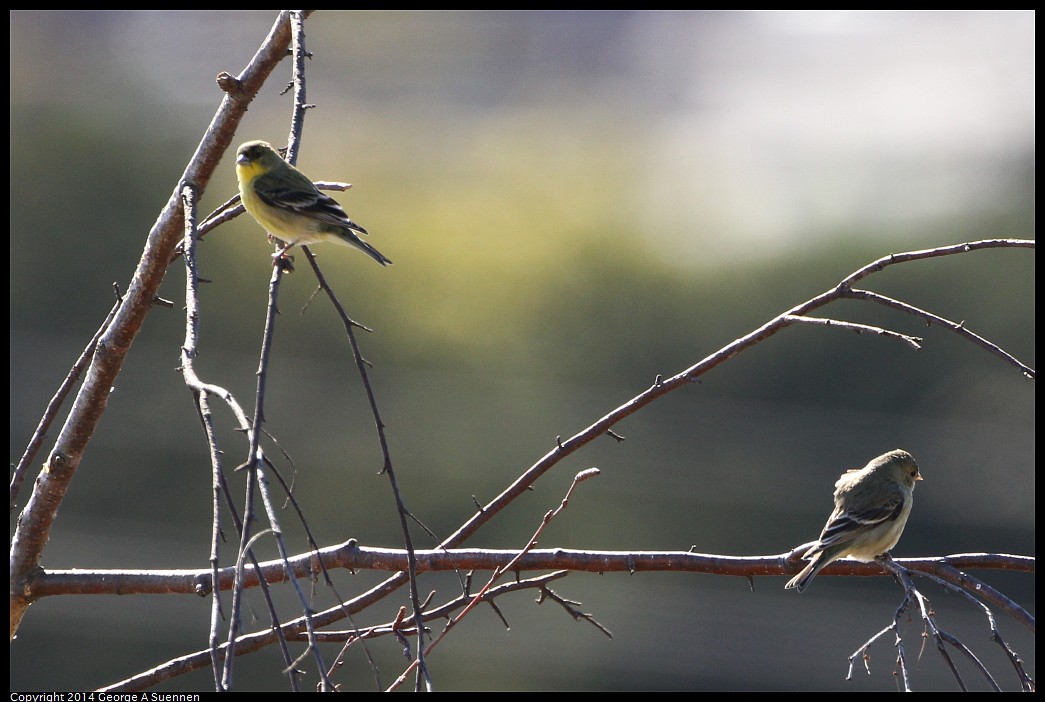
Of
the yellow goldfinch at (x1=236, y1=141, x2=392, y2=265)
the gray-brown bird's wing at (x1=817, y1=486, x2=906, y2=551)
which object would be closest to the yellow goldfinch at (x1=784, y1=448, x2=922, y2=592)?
the gray-brown bird's wing at (x1=817, y1=486, x2=906, y2=551)

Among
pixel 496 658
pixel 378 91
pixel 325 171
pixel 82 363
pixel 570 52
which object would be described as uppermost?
pixel 570 52

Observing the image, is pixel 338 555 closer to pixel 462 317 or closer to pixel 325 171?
pixel 462 317

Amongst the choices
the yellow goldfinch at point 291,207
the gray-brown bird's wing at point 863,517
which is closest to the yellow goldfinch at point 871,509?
the gray-brown bird's wing at point 863,517

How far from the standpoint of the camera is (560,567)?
114 inches

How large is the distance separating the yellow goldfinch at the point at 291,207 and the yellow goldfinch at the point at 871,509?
7.17ft

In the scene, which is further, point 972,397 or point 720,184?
point 720,184

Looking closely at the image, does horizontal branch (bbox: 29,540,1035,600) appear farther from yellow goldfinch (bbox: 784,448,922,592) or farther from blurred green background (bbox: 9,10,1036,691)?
blurred green background (bbox: 9,10,1036,691)

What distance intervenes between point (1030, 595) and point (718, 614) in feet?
10.5

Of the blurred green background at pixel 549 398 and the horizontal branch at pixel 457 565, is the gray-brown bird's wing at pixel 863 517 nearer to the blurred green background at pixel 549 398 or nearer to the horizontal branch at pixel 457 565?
the horizontal branch at pixel 457 565

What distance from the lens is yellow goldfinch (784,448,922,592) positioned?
4613 mm

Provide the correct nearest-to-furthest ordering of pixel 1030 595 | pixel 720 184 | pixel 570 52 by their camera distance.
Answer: pixel 1030 595 → pixel 720 184 → pixel 570 52

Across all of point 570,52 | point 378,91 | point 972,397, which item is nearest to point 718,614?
point 972,397

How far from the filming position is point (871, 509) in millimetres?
4918

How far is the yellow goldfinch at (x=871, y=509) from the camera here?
461 centimetres
